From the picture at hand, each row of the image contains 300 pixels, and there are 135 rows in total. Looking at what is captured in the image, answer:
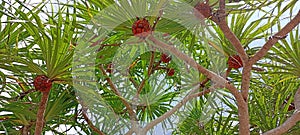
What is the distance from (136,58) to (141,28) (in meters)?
0.28

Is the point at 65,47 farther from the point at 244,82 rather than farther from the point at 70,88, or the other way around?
the point at 244,82

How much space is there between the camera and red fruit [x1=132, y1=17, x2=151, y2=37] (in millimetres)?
551

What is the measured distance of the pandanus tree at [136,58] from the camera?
594 millimetres

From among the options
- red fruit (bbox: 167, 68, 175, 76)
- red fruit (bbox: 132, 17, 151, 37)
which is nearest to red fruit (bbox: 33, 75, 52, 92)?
red fruit (bbox: 132, 17, 151, 37)

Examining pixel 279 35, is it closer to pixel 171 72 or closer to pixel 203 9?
pixel 203 9

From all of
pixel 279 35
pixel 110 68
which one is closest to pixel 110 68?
pixel 110 68

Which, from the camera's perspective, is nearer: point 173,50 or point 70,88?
point 173,50

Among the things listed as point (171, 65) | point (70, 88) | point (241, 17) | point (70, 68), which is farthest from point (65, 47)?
point (241, 17)

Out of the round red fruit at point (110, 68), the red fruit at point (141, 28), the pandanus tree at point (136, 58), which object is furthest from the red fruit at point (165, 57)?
the red fruit at point (141, 28)

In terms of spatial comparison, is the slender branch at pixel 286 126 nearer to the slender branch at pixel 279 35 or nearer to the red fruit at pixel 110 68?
the slender branch at pixel 279 35

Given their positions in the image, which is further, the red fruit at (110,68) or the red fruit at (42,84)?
the red fruit at (110,68)

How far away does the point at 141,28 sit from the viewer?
1.81ft

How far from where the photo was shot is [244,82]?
23.9 inches

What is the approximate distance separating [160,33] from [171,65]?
8.1 inches
